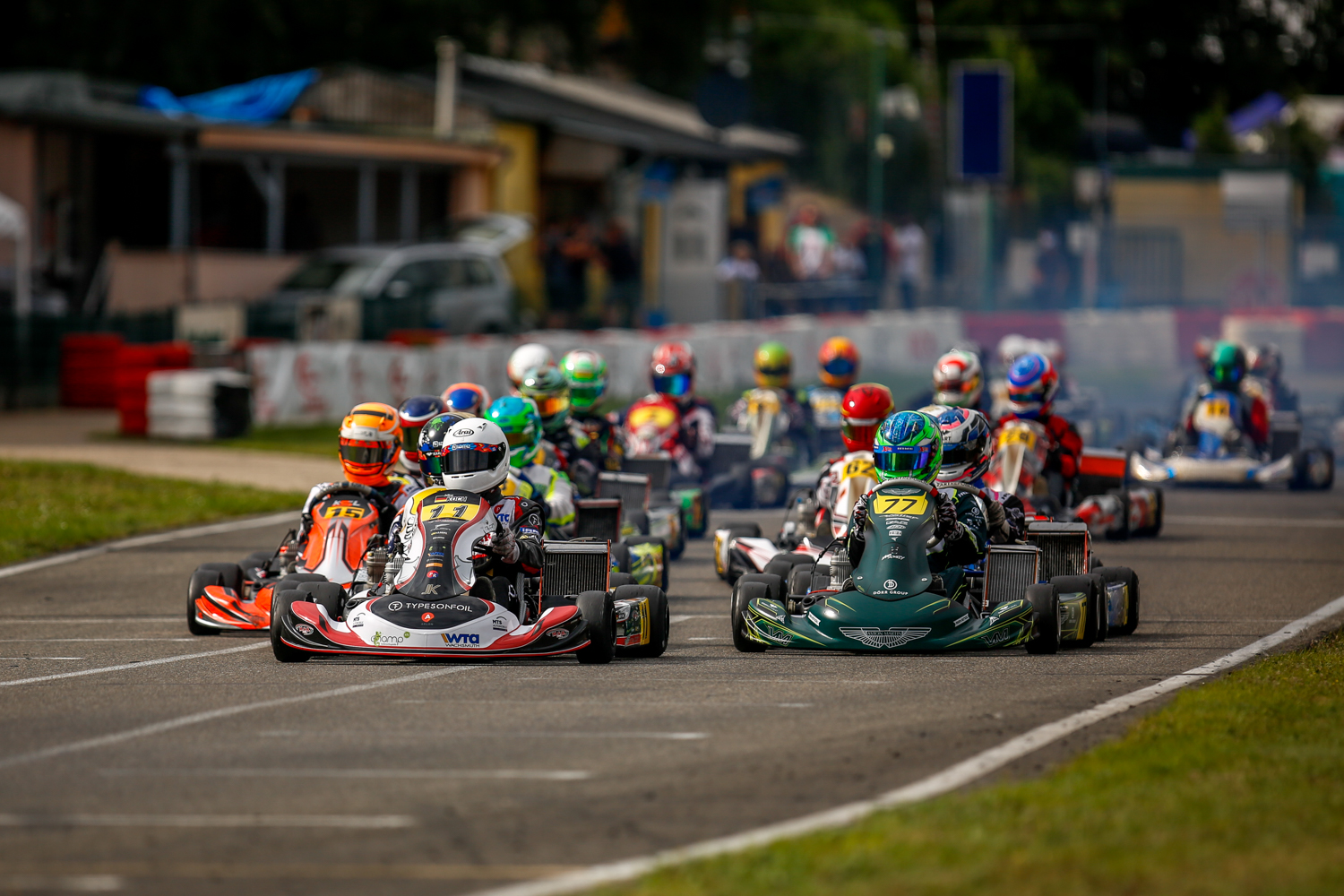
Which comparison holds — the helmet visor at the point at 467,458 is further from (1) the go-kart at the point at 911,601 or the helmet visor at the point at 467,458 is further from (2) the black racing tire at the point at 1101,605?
(2) the black racing tire at the point at 1101,605

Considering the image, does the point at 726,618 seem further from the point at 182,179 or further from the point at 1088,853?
the point at 182,179

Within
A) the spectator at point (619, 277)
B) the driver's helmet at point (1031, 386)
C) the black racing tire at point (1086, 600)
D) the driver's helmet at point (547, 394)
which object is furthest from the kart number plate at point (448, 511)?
the spectator at point (619, 277)

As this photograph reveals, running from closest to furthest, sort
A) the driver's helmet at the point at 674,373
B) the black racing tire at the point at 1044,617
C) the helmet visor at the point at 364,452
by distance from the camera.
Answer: the black racing tire at the point at 1044,617
the helmet visor at the point at 364,452
the driver's helmet at the point at 674,373

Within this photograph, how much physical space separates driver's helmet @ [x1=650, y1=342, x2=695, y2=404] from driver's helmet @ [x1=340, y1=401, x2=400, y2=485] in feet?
18.4

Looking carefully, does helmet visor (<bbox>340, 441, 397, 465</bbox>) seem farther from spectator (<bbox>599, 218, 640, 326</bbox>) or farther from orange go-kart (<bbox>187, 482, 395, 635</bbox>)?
spectator (<bbox>599, 218, 640, 326</bbox>)

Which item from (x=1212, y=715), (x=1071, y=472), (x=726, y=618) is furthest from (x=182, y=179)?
(x=1212, y=715)

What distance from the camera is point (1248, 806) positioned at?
6.55 metres

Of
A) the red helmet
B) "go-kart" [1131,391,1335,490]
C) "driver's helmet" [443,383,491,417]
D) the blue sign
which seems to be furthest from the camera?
the blue sign

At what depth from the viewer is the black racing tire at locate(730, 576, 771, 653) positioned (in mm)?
10336

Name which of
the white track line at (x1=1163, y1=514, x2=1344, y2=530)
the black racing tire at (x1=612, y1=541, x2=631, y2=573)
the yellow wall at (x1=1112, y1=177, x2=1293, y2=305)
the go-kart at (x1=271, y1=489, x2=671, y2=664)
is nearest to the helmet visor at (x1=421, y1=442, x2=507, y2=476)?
the go-kart at (x1=271, y1=489, x2=671, y2=664)

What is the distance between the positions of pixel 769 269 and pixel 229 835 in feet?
106

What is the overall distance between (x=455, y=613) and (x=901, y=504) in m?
2.23

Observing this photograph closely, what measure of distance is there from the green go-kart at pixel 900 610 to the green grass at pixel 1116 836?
7.34 ft

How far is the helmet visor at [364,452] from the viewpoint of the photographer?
1142 cm
